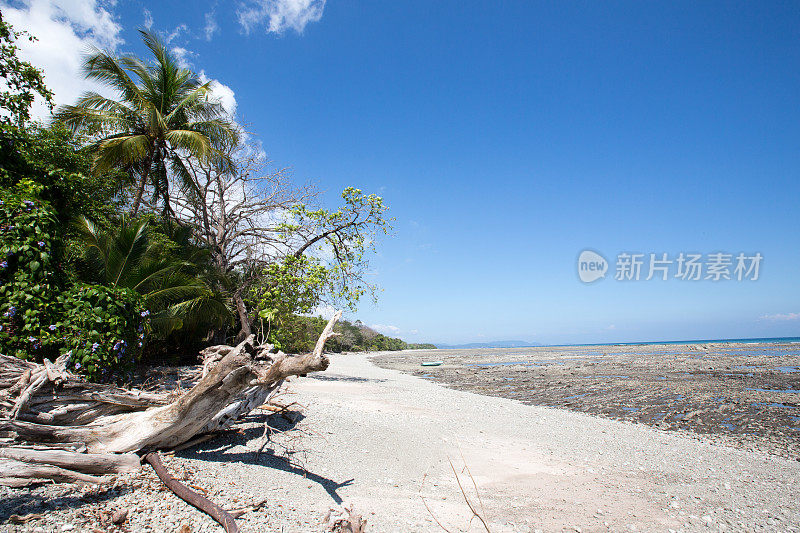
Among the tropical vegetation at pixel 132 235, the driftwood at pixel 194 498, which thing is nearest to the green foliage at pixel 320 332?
the tropical vegetation at pixel 132 235

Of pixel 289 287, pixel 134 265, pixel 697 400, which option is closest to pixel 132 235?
A: pixel 134 265

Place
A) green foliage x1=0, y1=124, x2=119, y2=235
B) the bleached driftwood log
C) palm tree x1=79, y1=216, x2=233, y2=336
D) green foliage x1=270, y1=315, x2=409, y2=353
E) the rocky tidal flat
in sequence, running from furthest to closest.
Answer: green foliage x1=270, y1=315, x2=409, y2=353 < the rocky tidal flat < palm tree x1=79, y1=216, x2=233, y2=336 < green foliage x1=0, y1=124, x2=119, y2=235 < the bleached driftwood log

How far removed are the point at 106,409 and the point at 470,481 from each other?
423 cm

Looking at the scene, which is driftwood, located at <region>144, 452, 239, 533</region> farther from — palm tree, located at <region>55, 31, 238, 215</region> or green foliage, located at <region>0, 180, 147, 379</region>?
palm tree, located at <region>55, 31, 238, 215</region>

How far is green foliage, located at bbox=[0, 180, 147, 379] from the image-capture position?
4.98 metres

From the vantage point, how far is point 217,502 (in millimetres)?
3361

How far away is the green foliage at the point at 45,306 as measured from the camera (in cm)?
498

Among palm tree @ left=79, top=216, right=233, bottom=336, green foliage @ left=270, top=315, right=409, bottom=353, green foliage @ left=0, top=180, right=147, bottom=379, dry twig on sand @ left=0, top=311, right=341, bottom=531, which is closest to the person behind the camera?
dry twig on sand @ left=0, top=311, right=341, bottom=531

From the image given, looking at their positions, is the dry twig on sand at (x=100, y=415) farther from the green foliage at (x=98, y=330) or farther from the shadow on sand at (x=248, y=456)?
the green foliage at (x=98, y=330)

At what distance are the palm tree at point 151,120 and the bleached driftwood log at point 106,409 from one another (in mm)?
9736

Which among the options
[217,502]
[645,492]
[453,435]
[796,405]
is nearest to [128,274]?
[217,502]

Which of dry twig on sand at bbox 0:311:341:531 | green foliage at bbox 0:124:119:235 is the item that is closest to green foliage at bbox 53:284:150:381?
dry twig on sand at bbox 0:311:341:531

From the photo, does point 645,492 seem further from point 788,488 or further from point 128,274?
point 128,274

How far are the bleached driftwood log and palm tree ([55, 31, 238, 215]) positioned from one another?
9.74m
